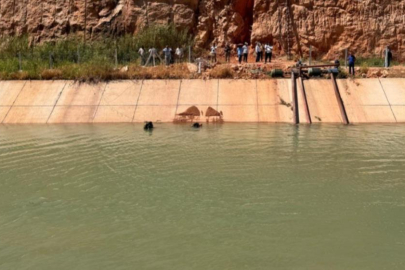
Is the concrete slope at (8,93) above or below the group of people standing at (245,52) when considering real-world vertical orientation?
below

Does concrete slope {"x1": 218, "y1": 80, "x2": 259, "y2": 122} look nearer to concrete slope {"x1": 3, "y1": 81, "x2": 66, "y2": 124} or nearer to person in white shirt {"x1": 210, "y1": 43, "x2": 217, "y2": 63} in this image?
person in white shirt {"x1": 210, "y1": 43, "x2": 217, "y2": 63}

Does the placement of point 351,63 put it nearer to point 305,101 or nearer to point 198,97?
point 305,101

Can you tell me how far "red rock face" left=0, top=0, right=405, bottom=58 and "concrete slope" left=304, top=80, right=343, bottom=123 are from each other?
6.16 m

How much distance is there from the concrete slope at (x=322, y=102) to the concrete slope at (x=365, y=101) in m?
0.39

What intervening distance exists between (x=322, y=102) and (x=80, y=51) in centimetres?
1301

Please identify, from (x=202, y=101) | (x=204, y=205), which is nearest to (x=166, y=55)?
(x=202, y=101)

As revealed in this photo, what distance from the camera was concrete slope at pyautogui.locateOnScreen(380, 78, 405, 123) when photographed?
619 inches

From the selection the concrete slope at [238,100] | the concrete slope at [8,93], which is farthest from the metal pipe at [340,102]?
the concrete slope at [8,93]

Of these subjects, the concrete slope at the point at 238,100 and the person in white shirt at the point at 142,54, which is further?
the person in white shirt at the point at 142,54

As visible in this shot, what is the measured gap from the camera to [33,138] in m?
13.0

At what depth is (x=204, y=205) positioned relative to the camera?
22.0 feet

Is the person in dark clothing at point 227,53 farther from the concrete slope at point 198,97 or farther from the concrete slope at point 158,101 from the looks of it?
the concrete slope at point 158,101

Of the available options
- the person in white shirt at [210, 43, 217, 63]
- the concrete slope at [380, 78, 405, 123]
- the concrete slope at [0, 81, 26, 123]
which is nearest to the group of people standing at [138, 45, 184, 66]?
the person in white shirt at [210, 43, 217, 63]

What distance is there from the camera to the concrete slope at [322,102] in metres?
15.7
